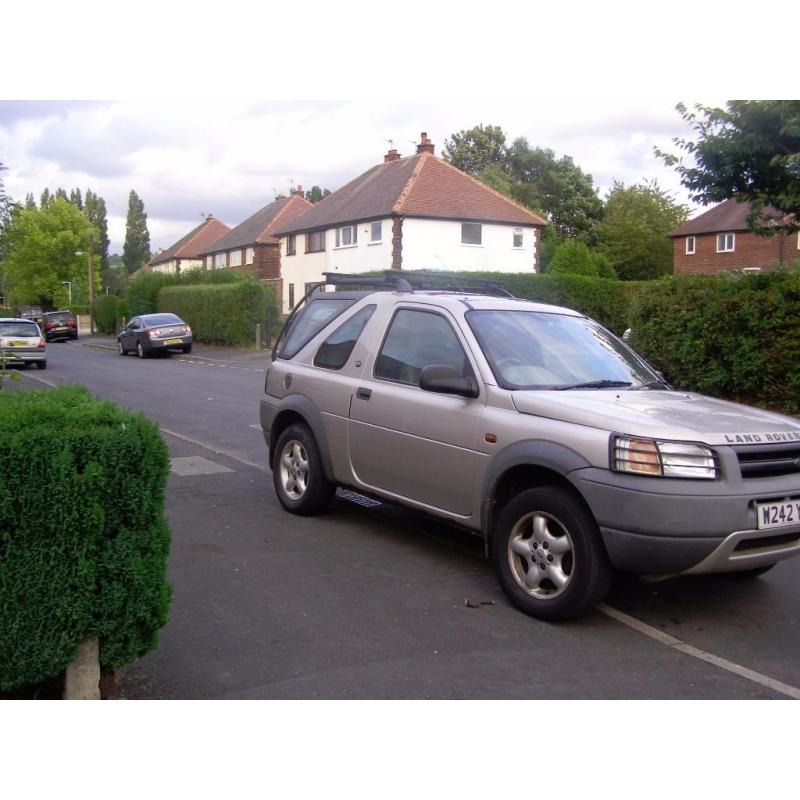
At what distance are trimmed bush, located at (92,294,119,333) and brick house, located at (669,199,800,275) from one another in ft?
107

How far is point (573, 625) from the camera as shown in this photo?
16.5ft

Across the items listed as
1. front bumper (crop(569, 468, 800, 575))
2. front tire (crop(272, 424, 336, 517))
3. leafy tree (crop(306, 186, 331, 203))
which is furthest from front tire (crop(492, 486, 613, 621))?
leafy tree (crop(306, 186, 331, 203))

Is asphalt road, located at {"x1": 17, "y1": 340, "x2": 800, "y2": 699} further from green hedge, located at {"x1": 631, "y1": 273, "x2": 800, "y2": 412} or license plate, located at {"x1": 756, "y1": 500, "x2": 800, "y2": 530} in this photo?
green hedge, located at {"x1": 631, "y1": 273, "x2": 800, "y2": 412}

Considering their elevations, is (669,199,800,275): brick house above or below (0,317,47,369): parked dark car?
above

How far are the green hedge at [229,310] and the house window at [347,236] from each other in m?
7.76

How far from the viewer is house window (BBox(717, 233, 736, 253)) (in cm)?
4762

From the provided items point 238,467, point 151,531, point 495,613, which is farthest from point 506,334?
point 238,467

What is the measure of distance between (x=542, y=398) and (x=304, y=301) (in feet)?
10.9

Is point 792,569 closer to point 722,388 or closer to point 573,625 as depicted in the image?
point 573,625

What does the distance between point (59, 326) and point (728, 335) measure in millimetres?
44094

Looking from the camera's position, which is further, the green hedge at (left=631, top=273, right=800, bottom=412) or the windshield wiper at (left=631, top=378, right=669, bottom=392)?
the green hedge at (left=631, top=273, right=800, bottom=412)

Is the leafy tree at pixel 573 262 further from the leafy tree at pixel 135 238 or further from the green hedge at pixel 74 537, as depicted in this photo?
the leafy tree at pixel 135 238

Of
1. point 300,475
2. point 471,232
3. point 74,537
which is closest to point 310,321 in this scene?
point 300,475

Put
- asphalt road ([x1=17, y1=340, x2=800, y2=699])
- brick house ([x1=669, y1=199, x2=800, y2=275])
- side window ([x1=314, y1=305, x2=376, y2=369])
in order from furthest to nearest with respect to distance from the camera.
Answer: brick house ([x1=669, y1=199, x2=800, y2=275])
side window ([x1=314, y1=305, x2=376, y2=369])
asphalt road ([x1=17, y1=340, x2=800, y2=699])
